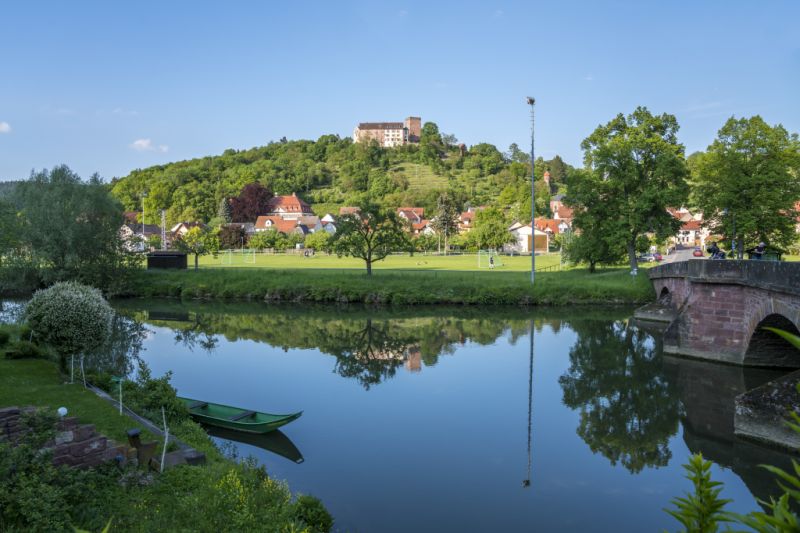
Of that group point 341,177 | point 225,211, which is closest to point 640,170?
point 225,211

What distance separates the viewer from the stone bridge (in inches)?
693

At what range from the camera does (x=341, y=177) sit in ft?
535

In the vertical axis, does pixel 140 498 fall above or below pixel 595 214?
below

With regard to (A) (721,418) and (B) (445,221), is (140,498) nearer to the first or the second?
(A) (721,418)

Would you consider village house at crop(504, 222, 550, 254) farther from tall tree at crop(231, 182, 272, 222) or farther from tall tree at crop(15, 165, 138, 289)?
tall tree at crop(15, 165, 138, 289)

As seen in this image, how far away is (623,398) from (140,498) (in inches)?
587

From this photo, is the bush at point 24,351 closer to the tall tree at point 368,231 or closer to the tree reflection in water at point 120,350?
Result: the tree reflection in water at point 120,350

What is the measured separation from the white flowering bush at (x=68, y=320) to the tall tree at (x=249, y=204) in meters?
108

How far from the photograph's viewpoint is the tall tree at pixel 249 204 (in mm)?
121238

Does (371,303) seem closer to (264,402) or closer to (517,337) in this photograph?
(517,337)

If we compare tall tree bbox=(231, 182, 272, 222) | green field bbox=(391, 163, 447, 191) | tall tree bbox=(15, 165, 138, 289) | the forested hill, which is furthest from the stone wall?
green field bbox=(391, 163, 447, 191)

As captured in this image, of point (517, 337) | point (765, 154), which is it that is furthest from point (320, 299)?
point (765, 154)

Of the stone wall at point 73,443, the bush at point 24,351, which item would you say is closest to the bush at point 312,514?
the stone wall at point 73,443

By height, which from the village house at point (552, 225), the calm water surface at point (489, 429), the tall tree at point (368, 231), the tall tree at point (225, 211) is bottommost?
the calm water surface at point (489, 429)
